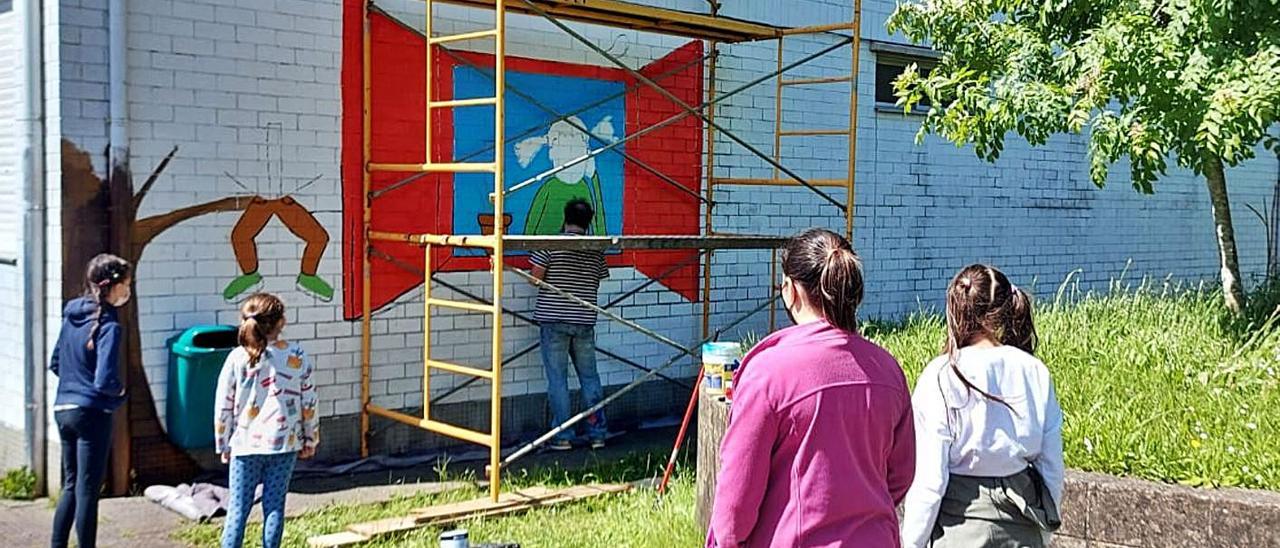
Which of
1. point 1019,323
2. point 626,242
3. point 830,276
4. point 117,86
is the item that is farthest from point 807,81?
point 830,276

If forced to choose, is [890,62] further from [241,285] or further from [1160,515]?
[1160,515]

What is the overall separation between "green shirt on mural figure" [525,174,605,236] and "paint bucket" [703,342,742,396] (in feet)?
9.57

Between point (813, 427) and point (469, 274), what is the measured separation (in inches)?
240

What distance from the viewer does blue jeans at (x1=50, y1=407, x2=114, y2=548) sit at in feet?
19.8

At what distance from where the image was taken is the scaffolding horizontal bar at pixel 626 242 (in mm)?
7895

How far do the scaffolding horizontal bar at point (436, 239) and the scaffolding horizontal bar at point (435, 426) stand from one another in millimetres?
1086

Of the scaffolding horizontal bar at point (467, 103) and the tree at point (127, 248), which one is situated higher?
the scaffolding horizontal bar at point (467, 103)

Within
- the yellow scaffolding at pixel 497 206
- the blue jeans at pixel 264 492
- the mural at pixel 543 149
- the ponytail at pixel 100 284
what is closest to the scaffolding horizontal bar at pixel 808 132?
the yellow scaffolding at pixel 497 206

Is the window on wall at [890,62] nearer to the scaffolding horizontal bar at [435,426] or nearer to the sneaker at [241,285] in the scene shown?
the scaffolding horizontal bar at [435,426]

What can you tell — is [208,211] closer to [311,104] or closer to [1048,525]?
[311,104]

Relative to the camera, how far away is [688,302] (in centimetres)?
1072

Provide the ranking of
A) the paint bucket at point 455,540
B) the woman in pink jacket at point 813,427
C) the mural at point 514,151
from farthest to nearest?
the mural at point 514,151 < the paint bucket at point 455,540 < the woman in pink jacket at point 813,427

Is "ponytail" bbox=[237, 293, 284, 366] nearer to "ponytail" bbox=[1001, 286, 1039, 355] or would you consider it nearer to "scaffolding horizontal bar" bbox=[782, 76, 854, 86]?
"ponytail" bbox=[1001, 286, 1039, 355]

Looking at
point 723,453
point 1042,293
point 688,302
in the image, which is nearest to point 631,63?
point 688,302
